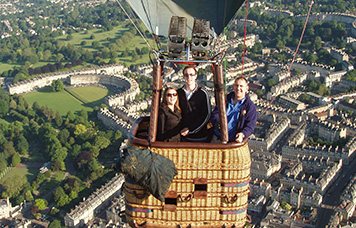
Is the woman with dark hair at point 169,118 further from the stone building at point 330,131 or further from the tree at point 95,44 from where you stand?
the tree at point 95,44

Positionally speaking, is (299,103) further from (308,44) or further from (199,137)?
(199,137)

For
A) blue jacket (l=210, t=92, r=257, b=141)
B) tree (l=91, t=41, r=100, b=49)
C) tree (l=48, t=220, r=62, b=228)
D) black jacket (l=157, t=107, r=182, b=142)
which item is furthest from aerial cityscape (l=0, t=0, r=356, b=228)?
blue jacket (l=210, t=92, r=257, b=141)

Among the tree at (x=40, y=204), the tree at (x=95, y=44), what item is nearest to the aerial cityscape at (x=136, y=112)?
the tree at (x=40, y=204)

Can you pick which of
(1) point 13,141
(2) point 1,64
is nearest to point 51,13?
(2) point 1,64

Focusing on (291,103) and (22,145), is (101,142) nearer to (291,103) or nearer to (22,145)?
(22,145)

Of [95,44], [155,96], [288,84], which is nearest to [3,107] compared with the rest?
[95,44]
